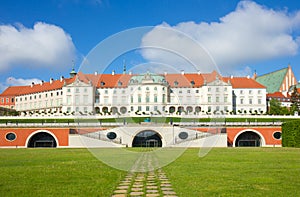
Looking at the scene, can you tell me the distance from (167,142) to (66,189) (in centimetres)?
3028

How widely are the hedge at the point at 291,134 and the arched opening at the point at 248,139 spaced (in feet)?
12.8

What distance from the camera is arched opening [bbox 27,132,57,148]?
42781 millimetres

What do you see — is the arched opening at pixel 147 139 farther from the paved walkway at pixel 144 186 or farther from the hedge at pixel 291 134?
the paved walkway at pixel 144 186

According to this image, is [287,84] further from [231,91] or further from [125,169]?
[125,169]

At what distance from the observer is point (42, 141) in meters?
43.1

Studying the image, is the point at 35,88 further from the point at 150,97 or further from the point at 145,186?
the point at 145,186

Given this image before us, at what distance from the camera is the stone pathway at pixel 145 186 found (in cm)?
838

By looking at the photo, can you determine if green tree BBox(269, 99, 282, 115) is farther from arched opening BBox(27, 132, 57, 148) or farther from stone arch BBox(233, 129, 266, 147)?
arched opening BBox(27, 132, 57, 148)

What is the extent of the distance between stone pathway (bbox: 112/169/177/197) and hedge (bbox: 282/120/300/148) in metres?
27.9

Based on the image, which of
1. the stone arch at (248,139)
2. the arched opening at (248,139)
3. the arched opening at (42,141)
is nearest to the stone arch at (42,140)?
the arched opening at (42,141)

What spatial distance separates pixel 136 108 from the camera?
65.3m

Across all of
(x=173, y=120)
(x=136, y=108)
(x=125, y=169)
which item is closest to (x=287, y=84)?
(x=136, y=108)

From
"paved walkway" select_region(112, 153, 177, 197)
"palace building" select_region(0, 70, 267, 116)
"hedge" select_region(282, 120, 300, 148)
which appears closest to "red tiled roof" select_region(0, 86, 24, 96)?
"palace building" select_region(0, 70, 267, 116)

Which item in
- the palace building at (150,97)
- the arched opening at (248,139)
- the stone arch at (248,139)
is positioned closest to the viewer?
the stone arch at (248,139)
